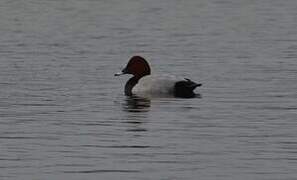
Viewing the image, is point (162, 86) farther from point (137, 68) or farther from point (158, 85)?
point (137, 68)

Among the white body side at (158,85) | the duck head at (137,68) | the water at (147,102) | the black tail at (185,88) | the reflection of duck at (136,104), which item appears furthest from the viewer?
the duck head at (137,68)

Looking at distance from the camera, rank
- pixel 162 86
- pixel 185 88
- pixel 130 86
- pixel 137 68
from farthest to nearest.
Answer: pixel 137 68
pixel 130 86
pixel 162 86
pixel 185 88

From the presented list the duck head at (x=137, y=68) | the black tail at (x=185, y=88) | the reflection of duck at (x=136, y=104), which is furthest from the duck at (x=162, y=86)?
the duck head at (x=137, y=68)

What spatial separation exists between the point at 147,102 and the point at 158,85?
42.2 inches

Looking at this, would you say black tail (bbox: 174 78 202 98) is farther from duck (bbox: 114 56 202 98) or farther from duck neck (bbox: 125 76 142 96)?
duck neck (bbox: 125 76 142 96)

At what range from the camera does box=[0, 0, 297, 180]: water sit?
51.2 ft

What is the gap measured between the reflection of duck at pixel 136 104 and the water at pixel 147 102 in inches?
1.0

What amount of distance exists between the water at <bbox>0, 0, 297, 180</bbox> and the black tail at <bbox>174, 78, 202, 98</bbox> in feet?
A: 0.94

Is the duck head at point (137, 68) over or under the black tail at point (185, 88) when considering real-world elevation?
over

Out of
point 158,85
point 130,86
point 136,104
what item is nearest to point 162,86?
point 158,85

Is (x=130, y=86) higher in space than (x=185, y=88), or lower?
higher

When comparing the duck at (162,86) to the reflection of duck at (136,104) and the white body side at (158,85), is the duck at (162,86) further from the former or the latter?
the reflection of duck at (136,104)

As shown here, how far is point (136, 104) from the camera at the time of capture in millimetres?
23328

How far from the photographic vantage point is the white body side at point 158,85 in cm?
2450
